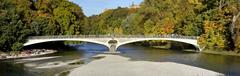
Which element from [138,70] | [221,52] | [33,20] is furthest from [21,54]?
[221,52]

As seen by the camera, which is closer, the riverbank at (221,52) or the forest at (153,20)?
the riverbank at (221,52)

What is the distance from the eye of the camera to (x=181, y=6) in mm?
89438

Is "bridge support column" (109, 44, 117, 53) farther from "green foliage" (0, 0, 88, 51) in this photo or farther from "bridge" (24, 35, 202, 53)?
"green foliage" (0, 0, 88, 51)

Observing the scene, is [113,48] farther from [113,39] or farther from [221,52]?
[221,52]

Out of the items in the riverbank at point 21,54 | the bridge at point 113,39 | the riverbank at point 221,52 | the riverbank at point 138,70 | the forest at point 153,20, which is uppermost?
the forest at point 153,20

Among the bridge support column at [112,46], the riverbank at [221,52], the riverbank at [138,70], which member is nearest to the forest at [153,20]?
the riverbank at [221,52]

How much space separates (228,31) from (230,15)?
2.68 meters

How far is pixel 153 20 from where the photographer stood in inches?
4072

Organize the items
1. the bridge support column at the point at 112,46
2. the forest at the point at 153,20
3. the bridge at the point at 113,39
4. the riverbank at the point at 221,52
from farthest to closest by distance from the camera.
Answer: the bridge support column at the point at 112,46 < the bridge at the point at 113,39 < the forest at the point at 153,20 < the riverbank at the point at 221,52

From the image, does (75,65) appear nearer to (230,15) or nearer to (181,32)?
(230,15)

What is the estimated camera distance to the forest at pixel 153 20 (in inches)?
2901

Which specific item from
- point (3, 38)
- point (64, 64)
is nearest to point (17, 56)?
point (3, 38)

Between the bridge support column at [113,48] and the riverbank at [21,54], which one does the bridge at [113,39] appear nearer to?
the bridge support column at [113,48]

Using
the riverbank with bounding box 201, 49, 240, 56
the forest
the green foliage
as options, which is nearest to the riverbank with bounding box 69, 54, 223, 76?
the riverbank with bounding box 201, 49, 240, 56
